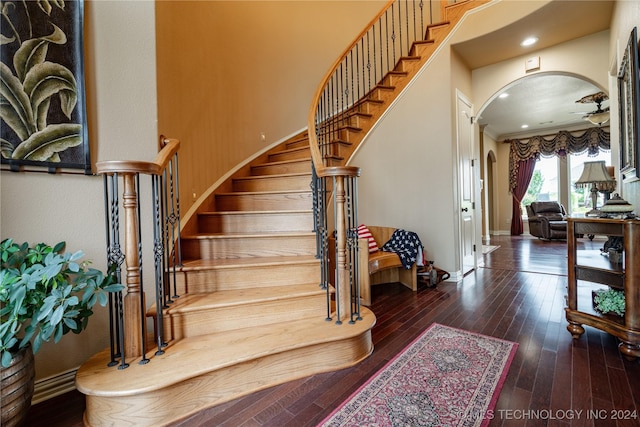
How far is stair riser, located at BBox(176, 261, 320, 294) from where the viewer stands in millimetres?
2043

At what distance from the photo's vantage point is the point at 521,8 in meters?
3.25

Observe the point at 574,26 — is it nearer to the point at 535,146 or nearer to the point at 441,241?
the point at 441,241

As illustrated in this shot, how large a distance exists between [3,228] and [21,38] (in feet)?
3.27

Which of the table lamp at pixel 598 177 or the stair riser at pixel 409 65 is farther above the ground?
the stair riser at pixel 409 65

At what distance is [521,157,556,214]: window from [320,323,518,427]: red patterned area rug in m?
8.14

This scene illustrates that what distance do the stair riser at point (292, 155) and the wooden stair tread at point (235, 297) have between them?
5.97 feet

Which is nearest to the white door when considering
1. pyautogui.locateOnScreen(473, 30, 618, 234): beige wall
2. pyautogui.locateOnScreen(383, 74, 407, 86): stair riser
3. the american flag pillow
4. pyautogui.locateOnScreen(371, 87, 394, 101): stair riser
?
pyautogui.locateOnScreen(473, 30, 618, 234): beige wall

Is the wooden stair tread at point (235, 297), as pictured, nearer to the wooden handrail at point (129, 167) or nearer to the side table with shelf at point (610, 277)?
the wooden handrail at point (129, 167)

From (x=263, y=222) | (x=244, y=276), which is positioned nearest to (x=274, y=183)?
(x=263, y=222)

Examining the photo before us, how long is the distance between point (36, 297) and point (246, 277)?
112 cm

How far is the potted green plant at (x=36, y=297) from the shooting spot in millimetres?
1152

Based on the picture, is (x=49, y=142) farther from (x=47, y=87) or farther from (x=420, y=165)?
(x=420, y=165)

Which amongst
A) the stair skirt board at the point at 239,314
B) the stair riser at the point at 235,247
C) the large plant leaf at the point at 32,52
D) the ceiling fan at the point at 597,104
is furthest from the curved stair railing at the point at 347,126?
the ceiling fan at the point at 597,104

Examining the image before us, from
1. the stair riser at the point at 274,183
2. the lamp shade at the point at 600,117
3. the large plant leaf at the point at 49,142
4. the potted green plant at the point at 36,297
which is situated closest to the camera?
the potted green plant at the point at 36,297
